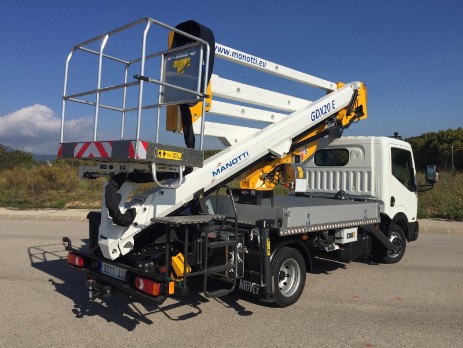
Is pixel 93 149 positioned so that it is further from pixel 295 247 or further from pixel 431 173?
pixel 431 173

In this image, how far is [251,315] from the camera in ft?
15.8

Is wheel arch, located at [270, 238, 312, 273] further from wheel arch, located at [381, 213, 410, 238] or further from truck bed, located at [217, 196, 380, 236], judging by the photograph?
wheel arch, located at [381, 213, 410, 238]

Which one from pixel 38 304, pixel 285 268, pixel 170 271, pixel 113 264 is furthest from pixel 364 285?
pixel 38 304

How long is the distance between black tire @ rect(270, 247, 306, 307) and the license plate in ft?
5.79

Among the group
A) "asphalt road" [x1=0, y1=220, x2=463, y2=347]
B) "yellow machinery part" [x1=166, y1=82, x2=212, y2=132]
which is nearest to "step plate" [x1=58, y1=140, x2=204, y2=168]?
"yellow machinery part" [x1=166, y1=82, x2=212, y2=132]

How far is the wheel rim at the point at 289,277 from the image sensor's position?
5195 mm

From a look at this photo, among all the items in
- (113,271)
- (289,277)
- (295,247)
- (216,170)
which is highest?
(216,170)

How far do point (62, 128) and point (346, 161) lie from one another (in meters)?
5.12

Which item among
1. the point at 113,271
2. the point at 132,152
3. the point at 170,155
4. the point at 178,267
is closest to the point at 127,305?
the point at 113,271

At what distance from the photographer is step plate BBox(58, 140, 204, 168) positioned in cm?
381

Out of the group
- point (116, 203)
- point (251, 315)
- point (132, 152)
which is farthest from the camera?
point (251, 315)

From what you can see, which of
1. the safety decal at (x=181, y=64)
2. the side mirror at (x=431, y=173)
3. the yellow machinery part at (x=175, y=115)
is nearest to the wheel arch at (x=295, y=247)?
the yellow machinery part at (x=175, y=115)

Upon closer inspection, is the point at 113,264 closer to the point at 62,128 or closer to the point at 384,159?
the point at 62,128

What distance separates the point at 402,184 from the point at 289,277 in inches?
149
